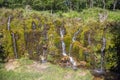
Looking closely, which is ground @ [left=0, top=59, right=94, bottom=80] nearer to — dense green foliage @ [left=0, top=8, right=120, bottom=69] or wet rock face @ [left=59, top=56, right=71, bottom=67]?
wet rock face @ [left=59, top=56, right=71, bottom=67]

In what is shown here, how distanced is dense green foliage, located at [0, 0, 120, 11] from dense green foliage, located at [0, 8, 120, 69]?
6082 mm

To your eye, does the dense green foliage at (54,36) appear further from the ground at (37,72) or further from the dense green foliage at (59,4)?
the dense green foliage at (59,4)

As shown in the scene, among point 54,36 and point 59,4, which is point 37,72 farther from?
point 59,4

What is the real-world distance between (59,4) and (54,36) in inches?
277

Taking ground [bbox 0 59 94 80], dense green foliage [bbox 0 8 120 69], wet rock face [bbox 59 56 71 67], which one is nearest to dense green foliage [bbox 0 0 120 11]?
dense green foliage [bbox 0 8 120 69]

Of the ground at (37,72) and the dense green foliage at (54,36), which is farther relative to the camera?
the dense green foliage at (54,36)

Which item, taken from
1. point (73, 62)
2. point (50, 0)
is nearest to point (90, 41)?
point (73, 62)

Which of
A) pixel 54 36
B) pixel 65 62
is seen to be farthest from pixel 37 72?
pixel 54 36

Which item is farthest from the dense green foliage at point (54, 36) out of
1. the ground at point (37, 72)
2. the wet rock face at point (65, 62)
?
the ground at point (37, 72)

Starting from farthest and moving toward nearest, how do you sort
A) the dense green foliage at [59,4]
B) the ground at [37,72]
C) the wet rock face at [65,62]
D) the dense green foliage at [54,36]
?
the dense green foliage at [59,4] → the wet rock face at [65,62] → the dense green foliage at [54,36] → the ground at [37,72]

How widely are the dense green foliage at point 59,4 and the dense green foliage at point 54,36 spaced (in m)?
6.08

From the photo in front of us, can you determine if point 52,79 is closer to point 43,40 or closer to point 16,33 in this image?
point 43,40

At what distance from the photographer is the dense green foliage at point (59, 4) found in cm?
1991

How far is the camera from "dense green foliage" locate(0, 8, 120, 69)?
499 inches
